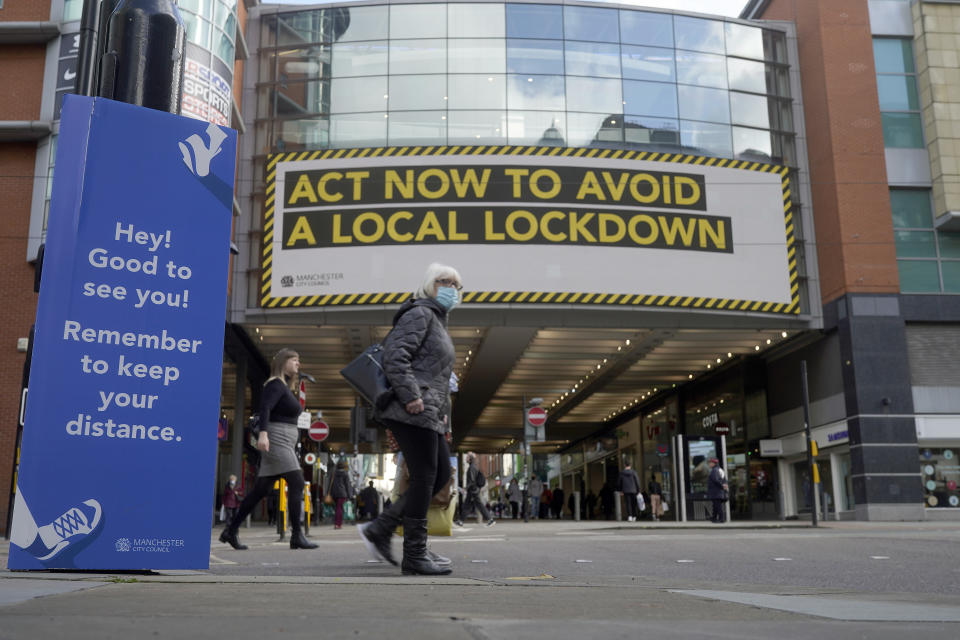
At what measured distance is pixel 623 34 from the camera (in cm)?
2753

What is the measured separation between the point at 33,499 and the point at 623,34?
25.7 metres

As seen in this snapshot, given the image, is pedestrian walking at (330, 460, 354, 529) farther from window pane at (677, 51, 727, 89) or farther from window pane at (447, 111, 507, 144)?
window pane at (677, 51, 727, 89)

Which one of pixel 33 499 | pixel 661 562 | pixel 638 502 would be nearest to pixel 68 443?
pixel 33 499

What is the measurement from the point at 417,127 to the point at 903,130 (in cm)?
1396

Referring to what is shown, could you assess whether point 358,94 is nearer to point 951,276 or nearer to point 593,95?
point 593,95

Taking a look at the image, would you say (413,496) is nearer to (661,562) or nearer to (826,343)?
(661,562)

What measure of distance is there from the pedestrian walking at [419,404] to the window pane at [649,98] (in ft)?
74.0

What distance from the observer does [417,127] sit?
86.4 feet

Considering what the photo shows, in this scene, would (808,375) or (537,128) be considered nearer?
(537,128)

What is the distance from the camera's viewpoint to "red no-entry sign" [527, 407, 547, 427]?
2462 cm

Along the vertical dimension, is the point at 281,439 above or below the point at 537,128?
below

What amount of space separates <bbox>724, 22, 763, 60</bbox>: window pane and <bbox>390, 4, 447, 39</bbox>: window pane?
849 cm

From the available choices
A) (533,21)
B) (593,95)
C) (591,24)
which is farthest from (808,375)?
(533,21)

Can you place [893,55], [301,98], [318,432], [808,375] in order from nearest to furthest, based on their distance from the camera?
[318,432] < [301,98] < [893,55] < [808,375]
